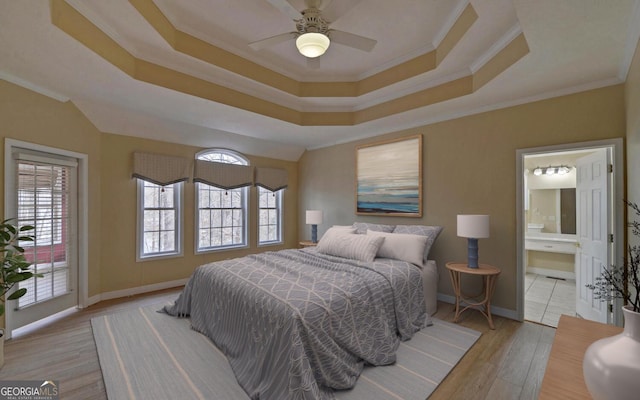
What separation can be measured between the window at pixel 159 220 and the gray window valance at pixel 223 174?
0.40 meters

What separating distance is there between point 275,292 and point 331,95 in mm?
2752

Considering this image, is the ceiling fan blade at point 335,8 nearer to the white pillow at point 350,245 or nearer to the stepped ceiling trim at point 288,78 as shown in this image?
the stepped ceiling trim at point 288,78

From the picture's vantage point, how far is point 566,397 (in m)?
0.96

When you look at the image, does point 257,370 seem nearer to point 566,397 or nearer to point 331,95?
point 566,397

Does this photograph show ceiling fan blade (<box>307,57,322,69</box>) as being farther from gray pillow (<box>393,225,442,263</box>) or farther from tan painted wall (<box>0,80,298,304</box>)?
tan painted wall (<box>0,80,298,304</box>)

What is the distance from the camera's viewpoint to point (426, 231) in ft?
11.8

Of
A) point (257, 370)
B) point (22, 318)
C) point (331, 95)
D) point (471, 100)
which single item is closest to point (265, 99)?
point (331, 95)

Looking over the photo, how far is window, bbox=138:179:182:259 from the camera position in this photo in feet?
13.4

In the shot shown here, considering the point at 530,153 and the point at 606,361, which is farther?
the point at 530,153

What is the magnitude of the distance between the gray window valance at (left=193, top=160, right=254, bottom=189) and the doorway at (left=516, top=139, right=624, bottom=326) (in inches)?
164

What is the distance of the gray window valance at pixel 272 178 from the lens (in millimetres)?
5234

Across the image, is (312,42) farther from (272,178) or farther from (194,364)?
(272,178)

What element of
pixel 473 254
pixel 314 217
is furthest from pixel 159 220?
pixel 473 254

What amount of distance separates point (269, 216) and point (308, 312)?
389 cm
